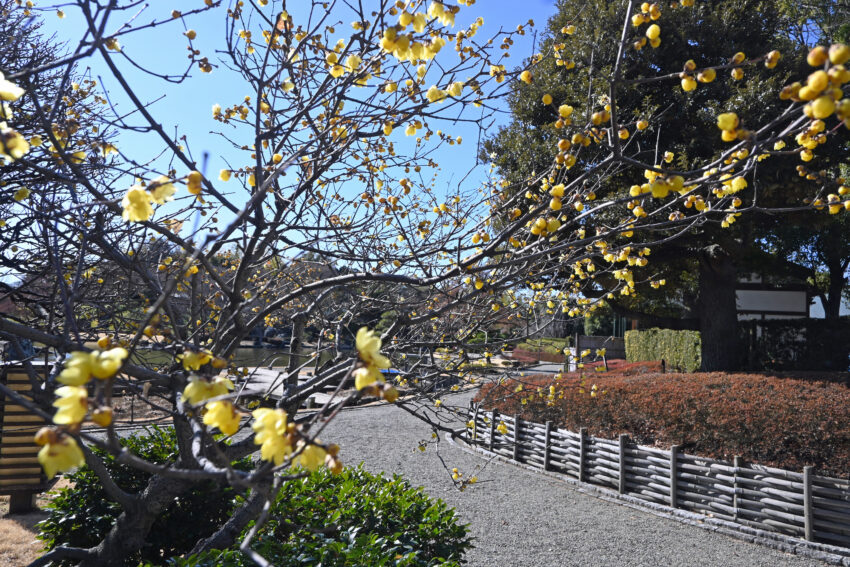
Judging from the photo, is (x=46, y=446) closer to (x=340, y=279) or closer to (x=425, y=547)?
(x=340, y=279)

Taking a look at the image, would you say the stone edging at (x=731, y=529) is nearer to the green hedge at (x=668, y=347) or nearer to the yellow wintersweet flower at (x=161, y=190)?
the yellow wintersweet flower at (x=161, y=190)

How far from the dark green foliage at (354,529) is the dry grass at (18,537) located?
2386 mm

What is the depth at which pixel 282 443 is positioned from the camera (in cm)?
116

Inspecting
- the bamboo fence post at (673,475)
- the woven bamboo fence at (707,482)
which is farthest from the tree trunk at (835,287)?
the bamboo fence post at (673,475)

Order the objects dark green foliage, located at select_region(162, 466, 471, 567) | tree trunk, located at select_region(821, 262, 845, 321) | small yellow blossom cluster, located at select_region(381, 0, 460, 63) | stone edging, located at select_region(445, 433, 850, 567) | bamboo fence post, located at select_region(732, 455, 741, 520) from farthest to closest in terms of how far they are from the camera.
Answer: tree trunk, located at select_region(821, 262, 845, 321) < bamboo fence post, located at select_region(732, 455, 741, 520) < stone edging, located at select_region(445, 433, 850, 567) < dark green foliage, located at select_region(162, 466, 471, 567) < small yellow blossom cluster, located at select_region(381, 0, 460, 63)

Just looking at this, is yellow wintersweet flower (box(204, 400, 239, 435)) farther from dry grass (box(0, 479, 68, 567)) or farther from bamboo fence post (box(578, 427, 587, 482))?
bamboo fence post (box(578, 427, 587, 482))

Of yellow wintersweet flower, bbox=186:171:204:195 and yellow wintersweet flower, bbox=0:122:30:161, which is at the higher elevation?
yellow wintersweet flower, bbox=0:122:30:161

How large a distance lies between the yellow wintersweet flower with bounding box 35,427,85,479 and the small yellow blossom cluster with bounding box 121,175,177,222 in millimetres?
607

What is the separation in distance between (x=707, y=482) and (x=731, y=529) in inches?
21.5

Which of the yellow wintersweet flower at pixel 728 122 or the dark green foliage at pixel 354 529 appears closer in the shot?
the yellow wintersweet flower at pixel 728 122

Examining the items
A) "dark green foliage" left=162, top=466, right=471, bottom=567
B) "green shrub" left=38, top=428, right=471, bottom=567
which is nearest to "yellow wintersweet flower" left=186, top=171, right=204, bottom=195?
"dark green foliage" left=162, top=466, right=471, bottom=567

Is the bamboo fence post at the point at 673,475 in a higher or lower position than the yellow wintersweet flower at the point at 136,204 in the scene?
lower

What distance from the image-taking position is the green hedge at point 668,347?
1452cm

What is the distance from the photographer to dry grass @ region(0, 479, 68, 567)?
5242 millimetres
